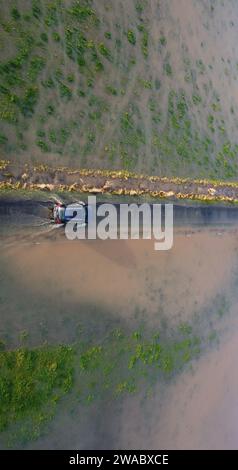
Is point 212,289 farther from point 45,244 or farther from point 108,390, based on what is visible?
point 45,244

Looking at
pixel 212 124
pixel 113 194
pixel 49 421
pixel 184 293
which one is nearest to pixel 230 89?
pixel 212 124

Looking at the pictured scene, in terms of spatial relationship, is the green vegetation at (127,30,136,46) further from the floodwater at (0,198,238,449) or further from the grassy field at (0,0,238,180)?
the floodwater at (0,198,238,449)

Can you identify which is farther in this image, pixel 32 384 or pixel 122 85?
pixel 122 85

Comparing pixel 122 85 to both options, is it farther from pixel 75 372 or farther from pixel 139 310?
pixel 75 372

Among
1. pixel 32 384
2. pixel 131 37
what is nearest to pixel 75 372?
pixel 32 384

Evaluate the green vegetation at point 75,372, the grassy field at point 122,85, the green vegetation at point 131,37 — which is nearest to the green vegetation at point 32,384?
the green vegetation at point 75,372

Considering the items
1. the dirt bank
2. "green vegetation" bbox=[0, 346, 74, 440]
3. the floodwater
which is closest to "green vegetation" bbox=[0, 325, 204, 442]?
"green vegetation" bbox=[0, 346, 74, 440]

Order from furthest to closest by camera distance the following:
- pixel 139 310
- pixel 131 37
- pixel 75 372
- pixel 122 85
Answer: pixel 131 37 < pixel 122 85 < pixel 139 310 < pixel 75 372
